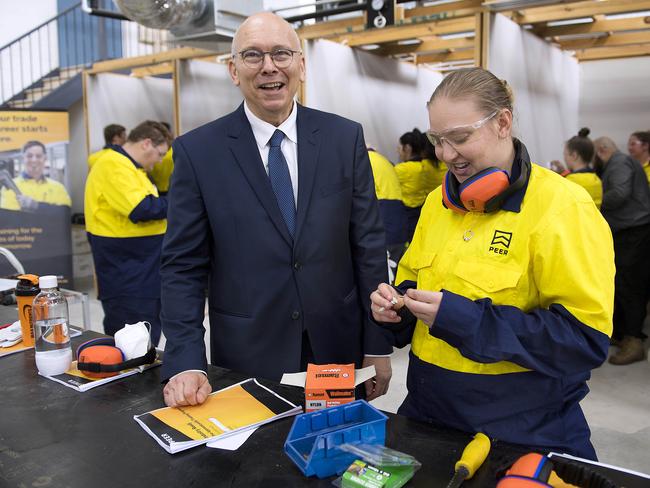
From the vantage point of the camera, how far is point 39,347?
1.62m

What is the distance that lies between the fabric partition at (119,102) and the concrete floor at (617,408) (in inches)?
157

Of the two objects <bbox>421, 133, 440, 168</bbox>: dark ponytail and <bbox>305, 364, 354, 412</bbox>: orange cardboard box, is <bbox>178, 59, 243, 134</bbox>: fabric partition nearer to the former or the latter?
<bbox>421, 133, 440, 168</bbox>: dark ponytail

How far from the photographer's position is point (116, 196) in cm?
353

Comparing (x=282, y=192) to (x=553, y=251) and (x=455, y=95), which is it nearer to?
(x=455, y=95)

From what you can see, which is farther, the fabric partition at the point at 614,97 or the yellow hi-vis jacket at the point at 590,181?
the fabric partition at the point at 614,97

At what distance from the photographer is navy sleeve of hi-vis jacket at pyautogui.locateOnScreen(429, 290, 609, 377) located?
3.66ft

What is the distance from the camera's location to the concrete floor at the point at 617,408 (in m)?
2.79

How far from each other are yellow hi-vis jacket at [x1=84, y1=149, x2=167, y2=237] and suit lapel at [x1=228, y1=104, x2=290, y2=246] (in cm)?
207

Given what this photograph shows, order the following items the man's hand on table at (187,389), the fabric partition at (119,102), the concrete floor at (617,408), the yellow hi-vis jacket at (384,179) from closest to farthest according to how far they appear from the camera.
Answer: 1. the man's hand on table at (187,389)
2. the concrete floor at (617,408)
3. the yellow hi-vis jacket at (384,179)
4. the fabric partition at (119,102)

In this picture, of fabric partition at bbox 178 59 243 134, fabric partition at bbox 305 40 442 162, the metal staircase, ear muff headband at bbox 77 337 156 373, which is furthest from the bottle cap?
the metal staircase

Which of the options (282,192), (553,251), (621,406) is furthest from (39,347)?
(621,406)

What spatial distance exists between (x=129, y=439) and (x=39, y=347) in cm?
58

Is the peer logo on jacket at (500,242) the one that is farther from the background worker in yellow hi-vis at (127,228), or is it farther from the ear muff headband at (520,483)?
the background worker in yellow hi-vis at (127,228)

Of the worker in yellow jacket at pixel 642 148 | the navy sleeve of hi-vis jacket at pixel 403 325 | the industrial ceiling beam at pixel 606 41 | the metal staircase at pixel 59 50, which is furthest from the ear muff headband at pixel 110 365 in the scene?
the metal staircase at pixel 59 50
